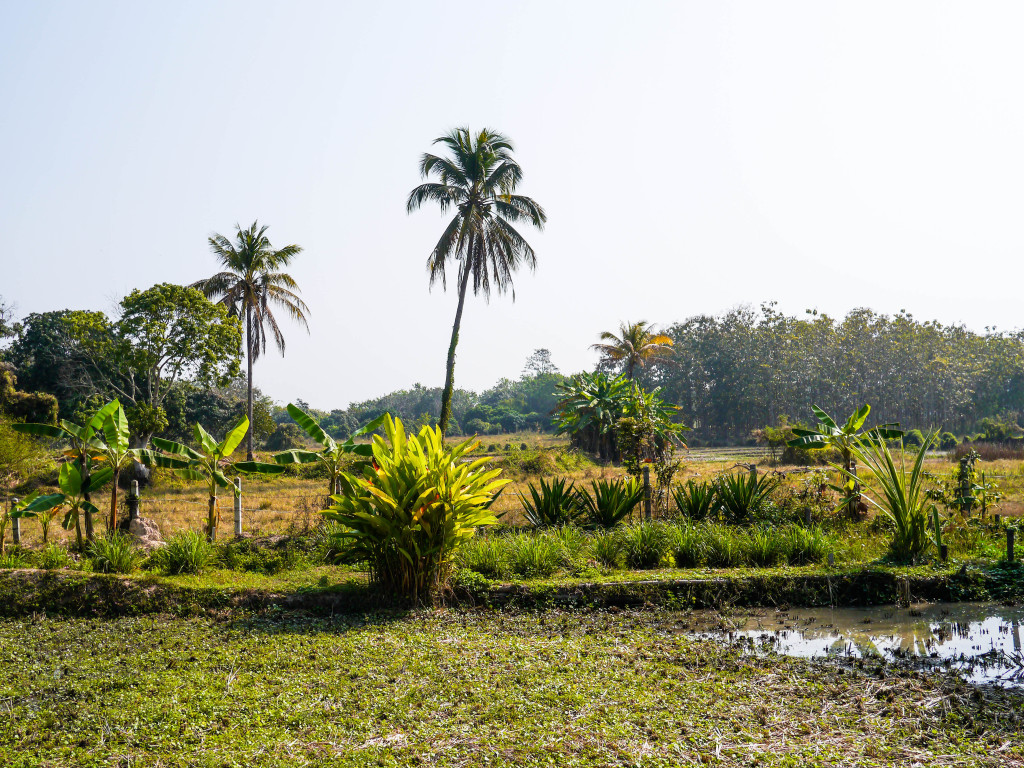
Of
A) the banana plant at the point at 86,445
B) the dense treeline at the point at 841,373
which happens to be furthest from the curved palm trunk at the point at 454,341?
the dense treeline at the point at 841,373

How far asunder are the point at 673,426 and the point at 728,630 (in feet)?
Answer: 60.4

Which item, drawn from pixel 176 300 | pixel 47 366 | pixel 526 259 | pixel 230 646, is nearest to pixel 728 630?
pixel 230 646

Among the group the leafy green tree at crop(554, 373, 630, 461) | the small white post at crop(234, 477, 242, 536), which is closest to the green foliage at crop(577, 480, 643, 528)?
the small white post at crop(234, 477, 242, 536)

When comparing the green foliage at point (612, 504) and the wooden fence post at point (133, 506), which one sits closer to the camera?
the wooden fence post at point (133, 506)

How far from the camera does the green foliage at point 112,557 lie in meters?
8.39

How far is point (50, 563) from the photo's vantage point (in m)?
8.58

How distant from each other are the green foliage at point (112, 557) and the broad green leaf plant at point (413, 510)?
9.20 ft

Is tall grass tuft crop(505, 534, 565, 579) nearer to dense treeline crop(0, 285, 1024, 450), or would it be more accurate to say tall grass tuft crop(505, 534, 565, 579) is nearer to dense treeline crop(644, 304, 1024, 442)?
dense treeline crop(0, 285, 1024, 450)

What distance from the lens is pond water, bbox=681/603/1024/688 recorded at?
19.0 feet

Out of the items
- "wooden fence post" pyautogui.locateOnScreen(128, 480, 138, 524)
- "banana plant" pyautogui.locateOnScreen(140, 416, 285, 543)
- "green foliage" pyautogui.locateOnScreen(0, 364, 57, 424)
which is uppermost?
"green foliage" pyautogui.locateOnScreen(0, 364, 57, 424)

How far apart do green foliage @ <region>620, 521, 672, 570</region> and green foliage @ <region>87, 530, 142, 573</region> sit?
567 cm

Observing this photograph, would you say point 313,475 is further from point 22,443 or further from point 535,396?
point 535,396

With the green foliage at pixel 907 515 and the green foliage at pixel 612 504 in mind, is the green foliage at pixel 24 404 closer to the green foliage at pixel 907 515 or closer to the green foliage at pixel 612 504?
the green foliage at pixel 612 504

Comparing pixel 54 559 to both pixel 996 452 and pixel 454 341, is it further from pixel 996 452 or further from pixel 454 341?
pixel 996 452
